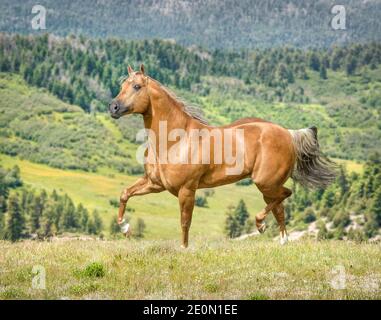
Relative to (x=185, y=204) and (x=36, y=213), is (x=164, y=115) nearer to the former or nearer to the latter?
(x=185, y=204)

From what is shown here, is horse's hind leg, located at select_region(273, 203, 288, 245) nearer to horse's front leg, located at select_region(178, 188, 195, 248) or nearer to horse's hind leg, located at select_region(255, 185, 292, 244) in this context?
horse's hind leg, located at select_region(255, 185, 292, 244)

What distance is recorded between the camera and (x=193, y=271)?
13852 millimetres

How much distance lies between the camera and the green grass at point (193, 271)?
12.6 meters

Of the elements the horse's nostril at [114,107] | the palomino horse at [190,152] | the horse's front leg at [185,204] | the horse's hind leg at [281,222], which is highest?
the horse's nostril at [114,107]

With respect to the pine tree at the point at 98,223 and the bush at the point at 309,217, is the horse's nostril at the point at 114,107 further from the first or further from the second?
the pine tree at the point at 98,223

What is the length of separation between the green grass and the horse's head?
2.89 metres

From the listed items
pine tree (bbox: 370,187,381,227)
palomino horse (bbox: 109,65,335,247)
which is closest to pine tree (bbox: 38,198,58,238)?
pine tree (bbox: 370,187,381,227)

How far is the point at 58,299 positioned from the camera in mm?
12273

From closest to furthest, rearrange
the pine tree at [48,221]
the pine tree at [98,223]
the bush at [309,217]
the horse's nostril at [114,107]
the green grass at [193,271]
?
the green grass at [193,271] → the horse's nostril at [114,107] → the bush at [309,217] → the pine tree at [48,221] → the pine tree at [98,223]

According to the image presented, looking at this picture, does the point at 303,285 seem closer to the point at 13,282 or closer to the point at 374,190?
the point at 13,282

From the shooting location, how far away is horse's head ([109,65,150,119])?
612 inches

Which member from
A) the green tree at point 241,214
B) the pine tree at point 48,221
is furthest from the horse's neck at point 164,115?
the green tree at point 241,214

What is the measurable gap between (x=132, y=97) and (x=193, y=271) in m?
4.03
